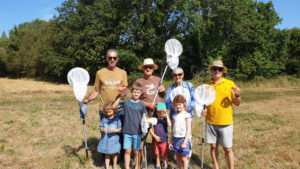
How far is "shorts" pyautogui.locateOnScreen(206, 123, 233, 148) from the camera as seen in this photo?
3908 mm

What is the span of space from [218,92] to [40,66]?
147 ft

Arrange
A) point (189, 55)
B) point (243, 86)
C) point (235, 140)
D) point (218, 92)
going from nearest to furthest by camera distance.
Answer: point (218, 92) < point (235, 140) < point (243, 86) < point (189, 55)

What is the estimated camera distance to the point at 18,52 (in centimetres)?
4462

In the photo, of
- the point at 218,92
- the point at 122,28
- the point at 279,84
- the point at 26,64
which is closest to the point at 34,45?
the point at 26,64

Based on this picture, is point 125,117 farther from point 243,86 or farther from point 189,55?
point 189,55

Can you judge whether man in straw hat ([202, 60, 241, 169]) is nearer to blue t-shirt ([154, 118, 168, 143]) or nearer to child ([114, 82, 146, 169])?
blue t-shirt ([154, 118, 168, 143])

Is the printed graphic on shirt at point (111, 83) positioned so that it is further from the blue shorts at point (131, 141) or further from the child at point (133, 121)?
the blue shorts at point (131, 141)

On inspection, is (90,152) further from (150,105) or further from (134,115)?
(150,105)

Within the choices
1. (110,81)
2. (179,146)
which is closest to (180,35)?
(110,81)

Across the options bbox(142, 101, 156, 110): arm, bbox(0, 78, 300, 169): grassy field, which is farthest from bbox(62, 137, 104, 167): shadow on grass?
bbox(142, 101, 156, 110): arm

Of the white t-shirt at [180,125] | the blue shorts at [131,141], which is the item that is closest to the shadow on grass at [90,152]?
the blue shorts at [131,141]

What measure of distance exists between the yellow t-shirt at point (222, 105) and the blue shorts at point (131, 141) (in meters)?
1.57

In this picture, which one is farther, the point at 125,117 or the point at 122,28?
the point at 122,28

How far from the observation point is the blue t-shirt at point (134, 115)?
163 inches
